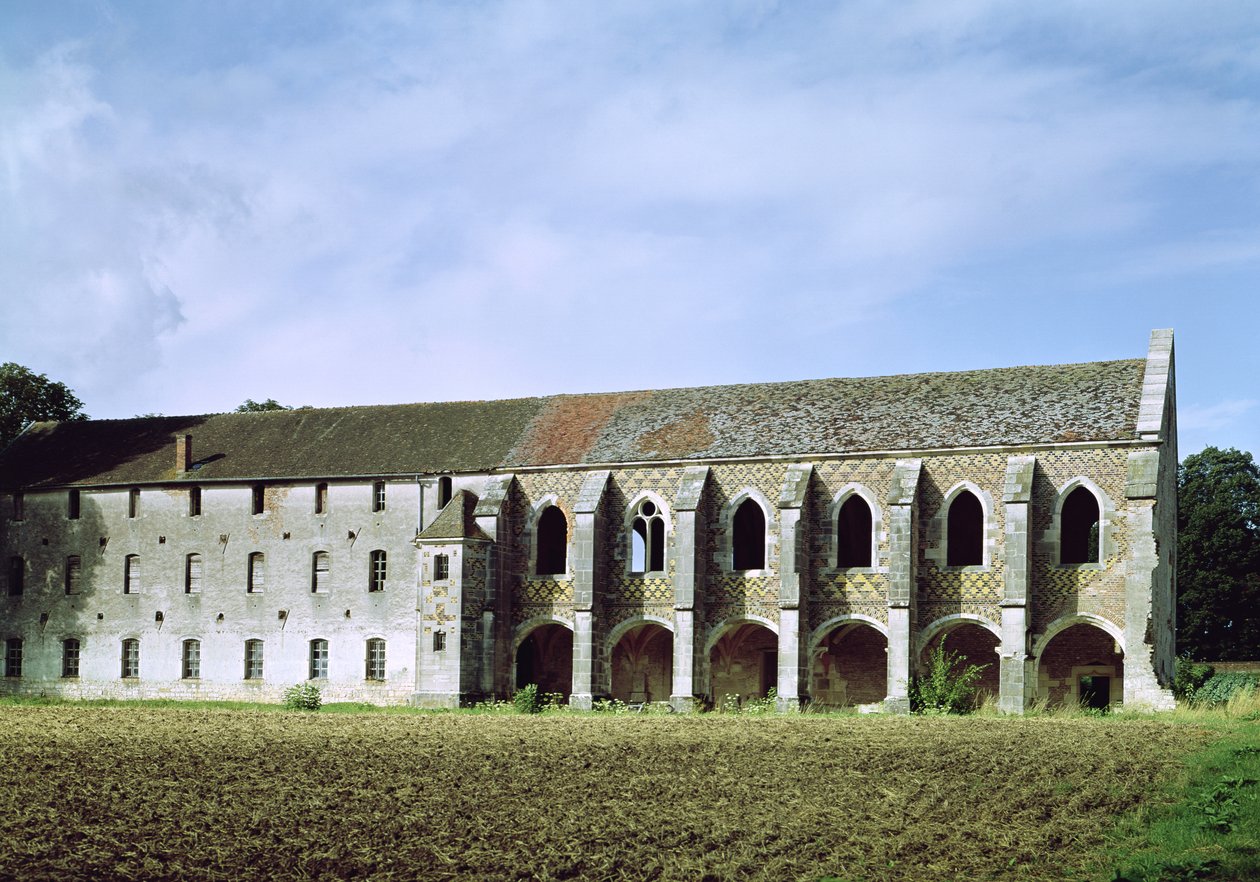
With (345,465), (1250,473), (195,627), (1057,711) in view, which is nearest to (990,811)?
(1057,711)

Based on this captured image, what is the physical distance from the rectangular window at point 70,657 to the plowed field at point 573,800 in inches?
737

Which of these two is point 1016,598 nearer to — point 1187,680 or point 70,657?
point 1187,680

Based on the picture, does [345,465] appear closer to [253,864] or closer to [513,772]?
[513,772]

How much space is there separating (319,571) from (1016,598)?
2061cm

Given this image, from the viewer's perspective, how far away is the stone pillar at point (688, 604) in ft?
128

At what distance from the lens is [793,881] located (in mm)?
14320

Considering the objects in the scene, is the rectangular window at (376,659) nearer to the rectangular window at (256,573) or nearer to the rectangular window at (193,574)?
the rectangular window at (256,573)

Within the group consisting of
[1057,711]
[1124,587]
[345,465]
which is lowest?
[1057,711]

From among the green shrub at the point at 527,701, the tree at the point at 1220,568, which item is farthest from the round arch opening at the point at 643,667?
the tree at the point at 1220,568

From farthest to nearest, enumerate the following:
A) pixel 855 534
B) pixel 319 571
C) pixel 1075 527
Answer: pixel 319 571
pixel 855 534
pixel 1075 527

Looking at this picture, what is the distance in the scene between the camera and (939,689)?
1431 inches

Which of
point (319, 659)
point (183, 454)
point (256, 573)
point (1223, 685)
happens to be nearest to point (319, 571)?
point (256, 573)

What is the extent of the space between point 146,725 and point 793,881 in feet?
65.6

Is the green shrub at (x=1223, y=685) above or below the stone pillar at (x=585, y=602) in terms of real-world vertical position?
below
